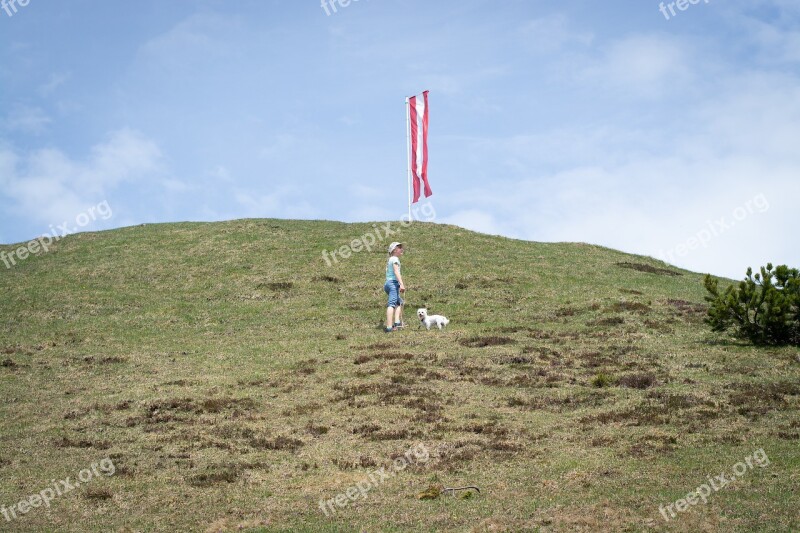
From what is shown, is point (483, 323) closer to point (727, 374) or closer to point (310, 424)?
point (727, 374)

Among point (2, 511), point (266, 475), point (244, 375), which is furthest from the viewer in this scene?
point (244, 375)

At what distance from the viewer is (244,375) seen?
29.0 metres

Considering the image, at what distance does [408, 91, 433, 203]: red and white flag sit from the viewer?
2206 inches

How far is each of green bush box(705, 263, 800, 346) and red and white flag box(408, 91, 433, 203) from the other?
91.2 ft

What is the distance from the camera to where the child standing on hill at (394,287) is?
1372 inches

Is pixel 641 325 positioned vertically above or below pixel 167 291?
below

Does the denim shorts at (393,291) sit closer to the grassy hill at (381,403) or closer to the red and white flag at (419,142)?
the grassy hill at (381,403)

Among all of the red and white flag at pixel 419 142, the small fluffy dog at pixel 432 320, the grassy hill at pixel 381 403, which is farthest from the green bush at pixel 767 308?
the red and white flag at pixel 419 142

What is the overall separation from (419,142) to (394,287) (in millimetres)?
23501

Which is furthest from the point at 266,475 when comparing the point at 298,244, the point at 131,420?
the point at 298,244

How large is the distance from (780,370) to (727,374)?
2035 millimetres

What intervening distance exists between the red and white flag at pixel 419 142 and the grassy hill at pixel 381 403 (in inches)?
348

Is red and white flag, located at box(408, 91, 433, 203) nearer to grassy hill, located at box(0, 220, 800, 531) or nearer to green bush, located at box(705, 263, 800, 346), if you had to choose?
grassy hill, located at box(0, 220, 800, 531)

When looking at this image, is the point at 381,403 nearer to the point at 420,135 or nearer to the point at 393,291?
the point at 393,291
